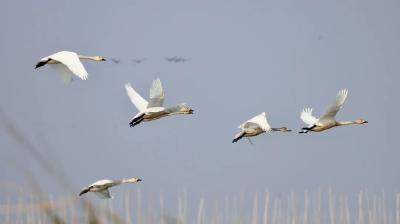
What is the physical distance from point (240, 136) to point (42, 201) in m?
10.2

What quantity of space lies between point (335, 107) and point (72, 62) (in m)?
4.64

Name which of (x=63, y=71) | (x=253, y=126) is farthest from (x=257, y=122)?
(x=63, y=71)

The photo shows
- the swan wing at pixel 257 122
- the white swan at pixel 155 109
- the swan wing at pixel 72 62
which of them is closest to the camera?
the swan wing at pixel 72 62

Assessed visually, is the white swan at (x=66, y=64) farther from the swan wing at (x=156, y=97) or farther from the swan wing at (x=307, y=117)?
the swan wing at (x=307, y=117)

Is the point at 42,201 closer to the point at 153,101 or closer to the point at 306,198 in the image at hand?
the point at 153,101

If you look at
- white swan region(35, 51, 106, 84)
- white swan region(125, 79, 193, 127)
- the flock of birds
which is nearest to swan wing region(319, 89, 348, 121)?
the flock of birds

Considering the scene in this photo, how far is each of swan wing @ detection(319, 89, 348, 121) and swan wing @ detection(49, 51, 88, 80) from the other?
4.38 meters

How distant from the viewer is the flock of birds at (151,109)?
33.4 ft

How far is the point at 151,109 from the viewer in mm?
10406

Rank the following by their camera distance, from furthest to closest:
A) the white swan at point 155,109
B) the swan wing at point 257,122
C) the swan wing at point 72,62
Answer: the swan wing at point 257,122
the white swan at point 155,109
the swan wing at point 72,62

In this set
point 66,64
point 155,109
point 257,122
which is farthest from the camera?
point 257,122

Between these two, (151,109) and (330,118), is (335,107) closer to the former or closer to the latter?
(330,118)

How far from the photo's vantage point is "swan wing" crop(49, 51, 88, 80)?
9773 mm

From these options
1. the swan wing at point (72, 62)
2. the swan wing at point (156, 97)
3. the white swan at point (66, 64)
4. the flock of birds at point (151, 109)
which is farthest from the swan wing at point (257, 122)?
the swan wing at point (72, 62)
